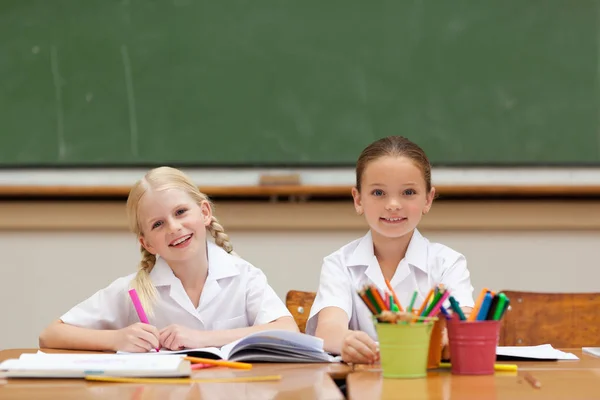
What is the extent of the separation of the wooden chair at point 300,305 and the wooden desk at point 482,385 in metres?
0.78

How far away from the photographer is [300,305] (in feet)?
7.30

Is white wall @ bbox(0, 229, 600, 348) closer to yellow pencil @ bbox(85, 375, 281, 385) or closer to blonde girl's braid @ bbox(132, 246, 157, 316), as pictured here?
blonde girl's braid @ bbox(132, 246, 157, 316)

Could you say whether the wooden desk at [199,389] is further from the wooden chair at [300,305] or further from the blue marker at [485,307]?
the wooden chair at [300,305]

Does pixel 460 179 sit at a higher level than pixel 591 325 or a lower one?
higher

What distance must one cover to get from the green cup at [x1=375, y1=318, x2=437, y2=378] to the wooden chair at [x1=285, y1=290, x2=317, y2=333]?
90 centimetres

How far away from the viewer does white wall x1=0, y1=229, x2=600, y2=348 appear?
286 centimetres

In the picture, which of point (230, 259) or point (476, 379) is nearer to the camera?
point (476, 379)

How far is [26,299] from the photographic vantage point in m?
2.89

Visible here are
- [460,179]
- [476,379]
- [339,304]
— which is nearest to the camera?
[476,379]
